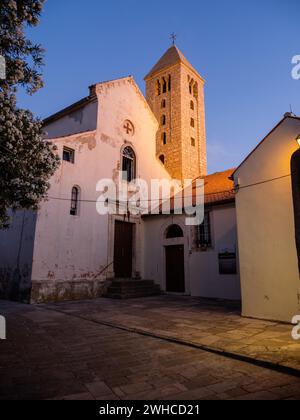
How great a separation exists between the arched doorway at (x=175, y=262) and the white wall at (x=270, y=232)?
6.45 metres

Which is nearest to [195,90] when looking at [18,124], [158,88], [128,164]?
[158,88]

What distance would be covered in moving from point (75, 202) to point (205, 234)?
22.2 feet

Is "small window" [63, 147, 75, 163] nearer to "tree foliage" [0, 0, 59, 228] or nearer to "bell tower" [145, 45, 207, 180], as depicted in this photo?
"tree foliage" [0, 0, 59, 228]

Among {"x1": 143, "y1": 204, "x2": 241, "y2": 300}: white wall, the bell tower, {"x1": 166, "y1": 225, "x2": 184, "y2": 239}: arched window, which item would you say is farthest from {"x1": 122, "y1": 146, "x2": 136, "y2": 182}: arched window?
the bell tower

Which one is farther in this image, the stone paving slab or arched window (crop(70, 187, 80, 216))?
arched window (crop(70, 187, 80, 216))

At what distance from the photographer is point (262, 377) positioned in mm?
3922

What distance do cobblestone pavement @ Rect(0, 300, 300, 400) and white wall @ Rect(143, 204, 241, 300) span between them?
7.34 m

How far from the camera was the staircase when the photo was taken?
13394 mm

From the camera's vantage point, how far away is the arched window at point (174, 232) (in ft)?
50.3

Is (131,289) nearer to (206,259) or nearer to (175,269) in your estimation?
(175,269)

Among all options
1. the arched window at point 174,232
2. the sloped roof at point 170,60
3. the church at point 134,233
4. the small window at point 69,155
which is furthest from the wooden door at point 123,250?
the sloped roof at point 170,60

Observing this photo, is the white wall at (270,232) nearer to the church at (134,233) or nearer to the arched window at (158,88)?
the church at (134,233)
